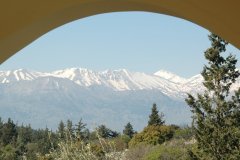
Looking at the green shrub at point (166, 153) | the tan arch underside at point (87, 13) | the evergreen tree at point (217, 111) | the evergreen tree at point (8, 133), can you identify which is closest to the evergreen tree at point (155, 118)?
the green shrub at point (166, 153)

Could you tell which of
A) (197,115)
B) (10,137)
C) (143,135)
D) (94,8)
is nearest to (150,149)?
(143,135)

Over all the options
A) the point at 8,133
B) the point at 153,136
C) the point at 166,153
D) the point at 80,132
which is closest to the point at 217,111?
the point at 80,132

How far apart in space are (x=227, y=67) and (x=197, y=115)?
2.05 m

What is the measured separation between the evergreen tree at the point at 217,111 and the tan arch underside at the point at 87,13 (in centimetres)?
1290

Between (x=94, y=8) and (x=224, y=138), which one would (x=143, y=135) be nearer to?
(x=224, y=138)

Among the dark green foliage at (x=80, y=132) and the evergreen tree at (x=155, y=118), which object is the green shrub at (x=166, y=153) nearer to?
the dark green foliage at (x=80, y=132)

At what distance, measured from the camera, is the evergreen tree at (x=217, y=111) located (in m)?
14.6

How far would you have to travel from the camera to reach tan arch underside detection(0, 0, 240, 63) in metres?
1.40

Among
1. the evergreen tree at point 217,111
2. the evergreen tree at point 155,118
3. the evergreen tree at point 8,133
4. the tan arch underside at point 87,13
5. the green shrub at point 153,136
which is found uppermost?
the evergreen tree at point 8,133

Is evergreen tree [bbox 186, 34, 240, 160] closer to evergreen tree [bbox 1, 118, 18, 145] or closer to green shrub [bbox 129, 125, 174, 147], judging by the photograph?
green shrub [bbox 129, 125, 174, 147]

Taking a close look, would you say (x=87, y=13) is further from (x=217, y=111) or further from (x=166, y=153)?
(x=166, y=153)

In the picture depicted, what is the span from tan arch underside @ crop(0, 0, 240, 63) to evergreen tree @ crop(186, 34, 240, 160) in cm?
1290

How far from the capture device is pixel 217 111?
15.2 m

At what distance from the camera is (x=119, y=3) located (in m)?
1.50
